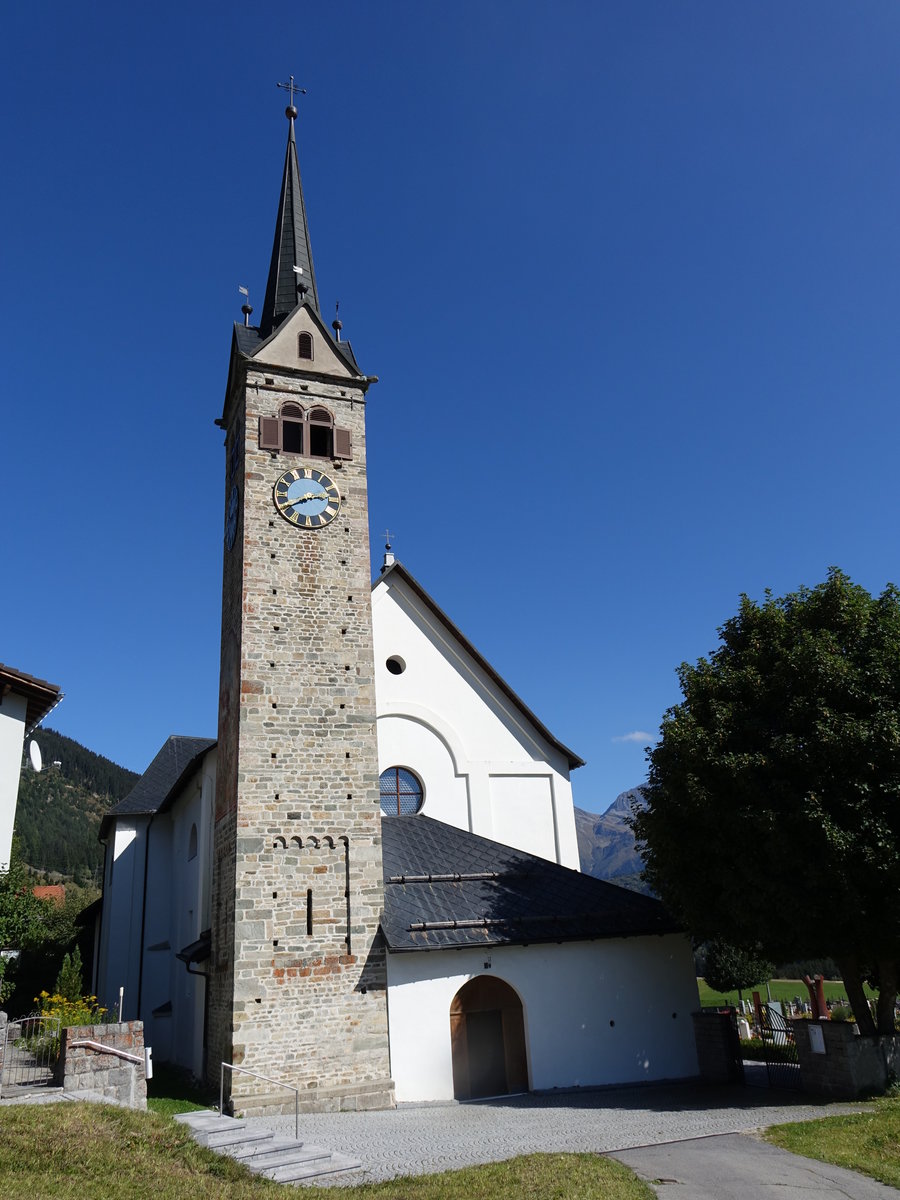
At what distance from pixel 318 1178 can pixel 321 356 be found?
1819cm

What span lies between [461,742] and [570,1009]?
→ 768 cm

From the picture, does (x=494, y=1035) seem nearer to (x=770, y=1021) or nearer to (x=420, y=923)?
(x=420, y=923)

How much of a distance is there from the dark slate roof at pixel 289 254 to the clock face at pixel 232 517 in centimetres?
478

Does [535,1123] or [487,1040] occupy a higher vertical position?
[487,1040]

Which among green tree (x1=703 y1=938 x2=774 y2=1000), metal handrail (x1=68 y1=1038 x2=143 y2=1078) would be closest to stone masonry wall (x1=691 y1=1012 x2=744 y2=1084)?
green tree (x1=703 y1=938 x2=774 y2=1000)

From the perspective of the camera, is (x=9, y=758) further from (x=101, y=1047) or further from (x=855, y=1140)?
(x=855, y=1140)

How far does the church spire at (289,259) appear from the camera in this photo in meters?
24.5

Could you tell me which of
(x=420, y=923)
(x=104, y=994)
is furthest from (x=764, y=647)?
(x=104, y=994)

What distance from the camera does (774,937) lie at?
1591cm

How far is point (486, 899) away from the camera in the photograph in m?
19.4

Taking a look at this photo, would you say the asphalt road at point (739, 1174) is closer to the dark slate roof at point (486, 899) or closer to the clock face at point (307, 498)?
the dark slate roof at point (486, 899)

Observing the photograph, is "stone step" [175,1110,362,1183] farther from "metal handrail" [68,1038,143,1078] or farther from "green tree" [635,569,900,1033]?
"green tree" [635,569,900,1033]

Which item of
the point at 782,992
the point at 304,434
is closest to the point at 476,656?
the point at 304,434

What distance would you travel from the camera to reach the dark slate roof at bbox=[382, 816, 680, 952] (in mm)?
18281
